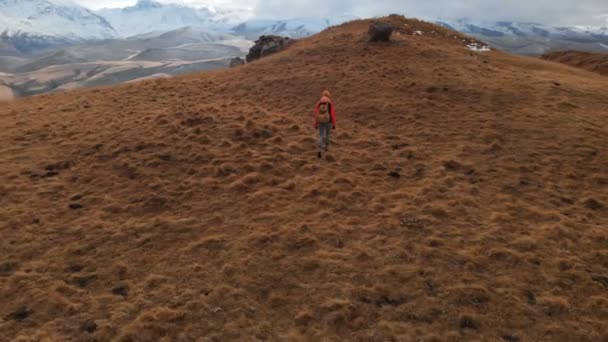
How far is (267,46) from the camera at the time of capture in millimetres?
50812

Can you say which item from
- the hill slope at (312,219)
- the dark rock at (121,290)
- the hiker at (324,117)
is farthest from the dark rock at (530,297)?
the hiker at (324,117)

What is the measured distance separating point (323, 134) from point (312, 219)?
629cm

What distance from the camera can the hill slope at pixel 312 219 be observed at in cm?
1009

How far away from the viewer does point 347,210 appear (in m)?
15.3

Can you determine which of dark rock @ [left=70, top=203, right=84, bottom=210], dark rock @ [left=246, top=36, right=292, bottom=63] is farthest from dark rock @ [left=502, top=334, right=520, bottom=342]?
dark rock @ [left=246, top=36, right=292, bottom=63]

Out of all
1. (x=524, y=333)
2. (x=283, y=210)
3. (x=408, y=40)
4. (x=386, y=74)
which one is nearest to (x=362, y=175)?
(x=283, y=210)

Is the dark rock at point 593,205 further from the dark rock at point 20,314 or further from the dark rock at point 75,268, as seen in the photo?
the dark rock at point 20,314

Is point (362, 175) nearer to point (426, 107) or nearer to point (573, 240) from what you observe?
point (573, 240)

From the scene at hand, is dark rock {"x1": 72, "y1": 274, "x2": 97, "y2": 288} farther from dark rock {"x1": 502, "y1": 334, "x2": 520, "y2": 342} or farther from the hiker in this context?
the hiker

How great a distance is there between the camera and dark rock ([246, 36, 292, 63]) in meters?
50.0

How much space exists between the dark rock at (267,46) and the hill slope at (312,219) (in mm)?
22700

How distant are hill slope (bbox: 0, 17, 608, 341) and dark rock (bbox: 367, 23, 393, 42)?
42.2ft

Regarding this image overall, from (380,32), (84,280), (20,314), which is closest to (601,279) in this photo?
(84,280)

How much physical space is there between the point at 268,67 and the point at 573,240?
3125 centimetres
